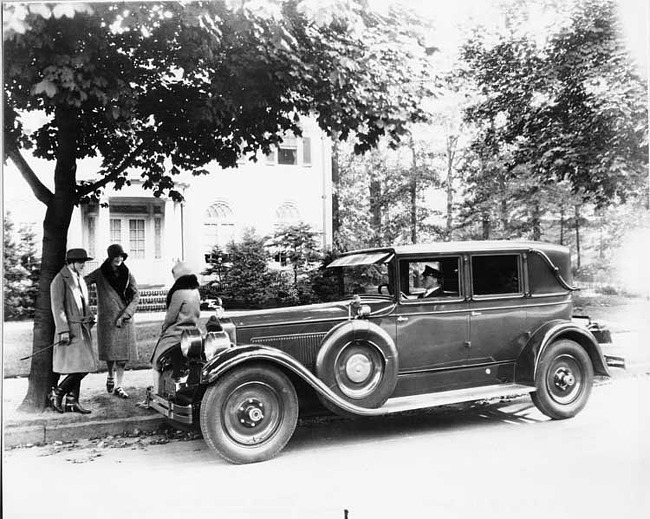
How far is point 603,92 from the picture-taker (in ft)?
15.3

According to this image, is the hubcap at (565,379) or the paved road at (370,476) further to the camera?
the hubcap at (565,379)

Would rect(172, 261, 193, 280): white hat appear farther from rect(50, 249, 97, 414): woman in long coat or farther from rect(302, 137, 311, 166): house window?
rect(302, 137, 311, 166): house window

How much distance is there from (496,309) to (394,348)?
3.42 ft

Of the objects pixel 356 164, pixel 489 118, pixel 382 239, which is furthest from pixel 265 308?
pixel 489 118

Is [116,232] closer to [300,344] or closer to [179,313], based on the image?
[179,313]

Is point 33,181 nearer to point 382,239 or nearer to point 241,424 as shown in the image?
point 241,424

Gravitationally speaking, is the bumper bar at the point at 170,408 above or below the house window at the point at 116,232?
below

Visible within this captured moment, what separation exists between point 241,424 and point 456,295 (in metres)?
2.01

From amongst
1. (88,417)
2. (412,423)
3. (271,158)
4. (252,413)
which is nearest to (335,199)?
(271,158)

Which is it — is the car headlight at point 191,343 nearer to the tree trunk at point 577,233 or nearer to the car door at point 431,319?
the car door at point 431,319

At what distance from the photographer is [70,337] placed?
4.77 metres

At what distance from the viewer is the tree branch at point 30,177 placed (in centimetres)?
445

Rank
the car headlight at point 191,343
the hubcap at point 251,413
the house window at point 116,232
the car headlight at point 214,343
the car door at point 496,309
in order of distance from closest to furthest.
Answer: the hubcap at point 251,413 → the car headlight at point 214,343 → the car headlight at point 191,343 → the house window at point 116,232 → the car door at point 496,309

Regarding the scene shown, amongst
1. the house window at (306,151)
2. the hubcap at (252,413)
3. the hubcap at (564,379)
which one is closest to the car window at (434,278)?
the hubcap at (564,379)
